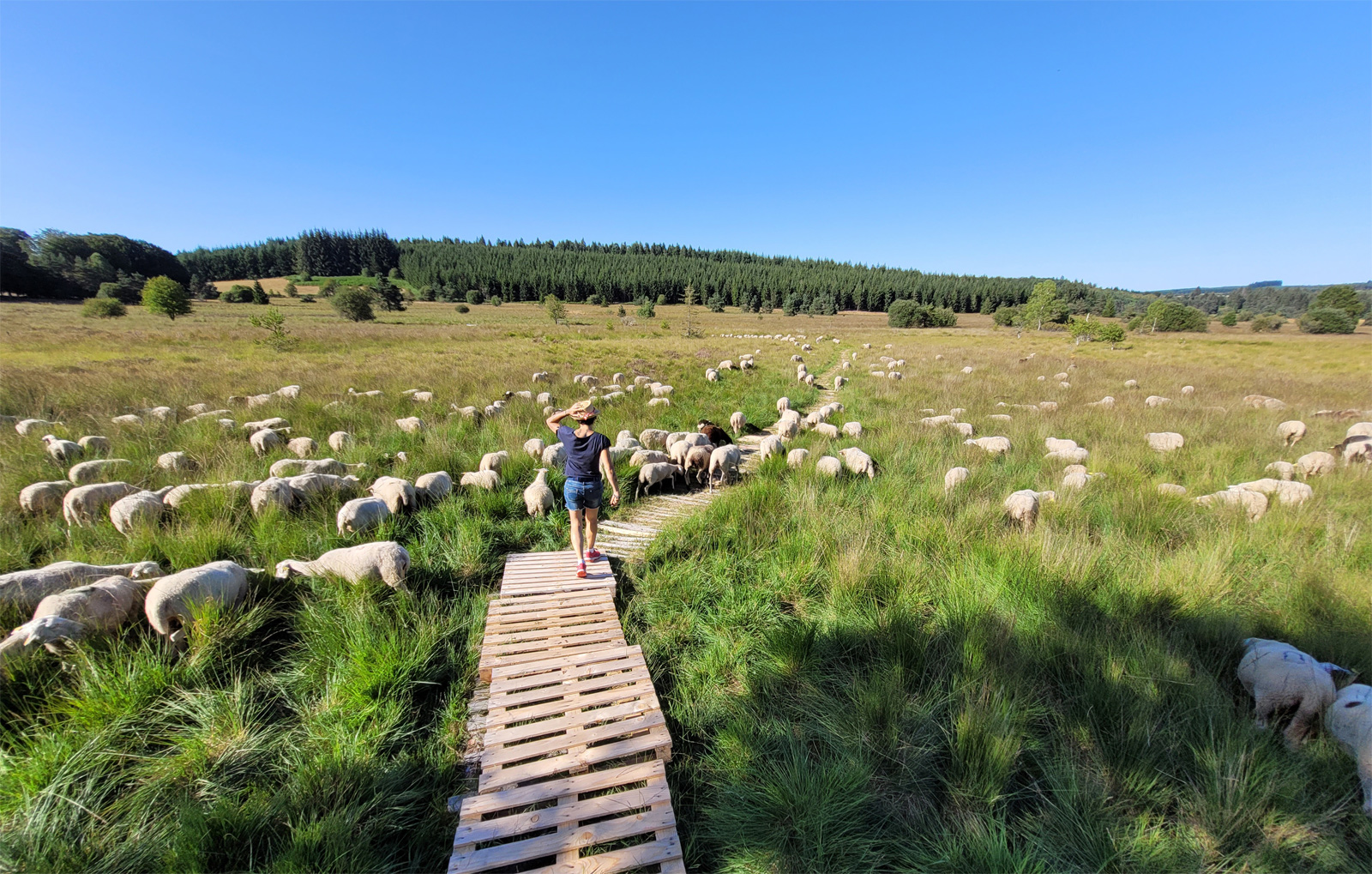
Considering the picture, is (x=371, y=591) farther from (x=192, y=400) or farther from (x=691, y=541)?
(x=192, y=400)

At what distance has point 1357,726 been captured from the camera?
269 cm

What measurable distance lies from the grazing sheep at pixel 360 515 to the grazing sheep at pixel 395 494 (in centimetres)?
34

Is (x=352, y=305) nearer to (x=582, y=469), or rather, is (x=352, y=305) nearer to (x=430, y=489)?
(x=430, y=489)

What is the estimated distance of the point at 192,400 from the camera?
452 inches

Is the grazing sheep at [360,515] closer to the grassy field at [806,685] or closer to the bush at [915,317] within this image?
the grassy field at [806,685]

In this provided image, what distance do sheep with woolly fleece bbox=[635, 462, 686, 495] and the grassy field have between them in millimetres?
1490

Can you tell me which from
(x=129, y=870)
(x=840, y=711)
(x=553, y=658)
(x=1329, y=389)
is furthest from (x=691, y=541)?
(x=1329, y=389)

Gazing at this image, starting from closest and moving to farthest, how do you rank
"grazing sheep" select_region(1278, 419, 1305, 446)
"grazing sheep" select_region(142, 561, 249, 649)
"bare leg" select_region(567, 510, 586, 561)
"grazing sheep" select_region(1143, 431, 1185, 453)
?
"grazing sheep" select_region(142, 561, 249, 649)
"bare leg" select_region(567, 510, 586, 561)
"grazing sheep" select_region(1143, 431, 1185, 453)
"grazing sheep" select_region(1278, 419, 1305, 446)

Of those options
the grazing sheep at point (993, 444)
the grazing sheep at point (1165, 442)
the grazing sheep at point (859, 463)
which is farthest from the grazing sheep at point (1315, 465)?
the grazing sheep at point (859, 463)

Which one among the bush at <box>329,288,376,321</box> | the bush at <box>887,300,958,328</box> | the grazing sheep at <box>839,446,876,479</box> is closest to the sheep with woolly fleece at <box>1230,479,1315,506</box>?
the grazing sheep at <box>839,446,876,479</box>

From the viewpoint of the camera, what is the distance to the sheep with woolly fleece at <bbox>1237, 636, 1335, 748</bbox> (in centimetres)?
287

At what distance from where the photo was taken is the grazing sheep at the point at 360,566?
4461 millimetres

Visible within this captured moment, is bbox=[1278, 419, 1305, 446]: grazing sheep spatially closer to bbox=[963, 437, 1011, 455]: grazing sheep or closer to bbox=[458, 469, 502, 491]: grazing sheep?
bbox=[963, 437, 1011, 455]: grazing sheep

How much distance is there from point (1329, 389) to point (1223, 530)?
19216mm
